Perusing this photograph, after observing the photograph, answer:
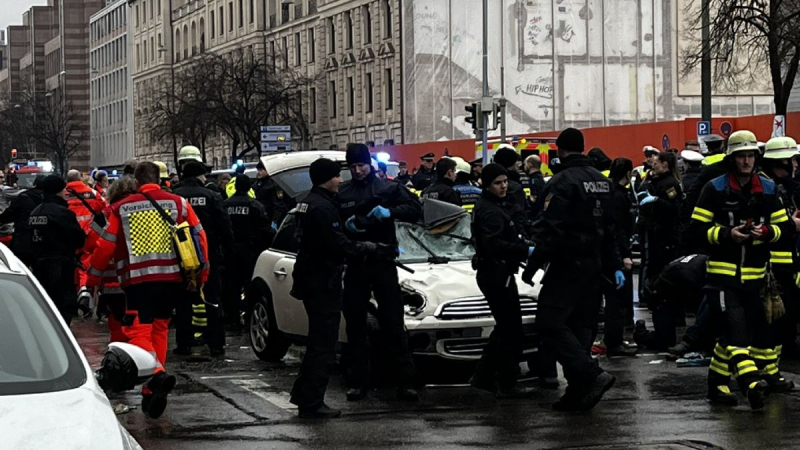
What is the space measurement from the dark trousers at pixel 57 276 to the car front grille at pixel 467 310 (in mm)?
4025

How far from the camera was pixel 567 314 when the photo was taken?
33.3ft

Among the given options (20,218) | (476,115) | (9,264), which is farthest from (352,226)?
(476,115)

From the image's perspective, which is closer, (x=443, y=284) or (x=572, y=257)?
(x=572, y=257)

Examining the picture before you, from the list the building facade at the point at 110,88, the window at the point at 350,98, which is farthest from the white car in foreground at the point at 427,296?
the building facade at the point at 110,88

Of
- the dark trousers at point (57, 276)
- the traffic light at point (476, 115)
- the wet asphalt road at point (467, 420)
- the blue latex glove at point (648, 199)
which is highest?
the traffic light at point (476, 115)

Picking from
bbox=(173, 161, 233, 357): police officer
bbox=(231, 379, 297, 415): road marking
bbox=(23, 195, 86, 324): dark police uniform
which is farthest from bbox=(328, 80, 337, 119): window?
bbox=(231, 379, 297, 415): road marking

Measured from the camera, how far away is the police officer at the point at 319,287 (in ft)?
33.1

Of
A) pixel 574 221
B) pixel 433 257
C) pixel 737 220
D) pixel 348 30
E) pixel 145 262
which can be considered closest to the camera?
pixel 574 221

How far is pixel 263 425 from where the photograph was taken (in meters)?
9.82

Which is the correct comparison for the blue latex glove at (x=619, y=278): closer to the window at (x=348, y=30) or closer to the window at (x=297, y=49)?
the window at (x=348, y=30)

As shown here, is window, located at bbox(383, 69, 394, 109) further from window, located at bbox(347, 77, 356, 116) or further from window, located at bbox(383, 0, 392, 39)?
window, located at bbox(347, 77, 356, 116)

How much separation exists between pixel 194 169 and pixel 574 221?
4.56 meters

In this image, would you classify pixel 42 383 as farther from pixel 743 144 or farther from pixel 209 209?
pixel 209 209

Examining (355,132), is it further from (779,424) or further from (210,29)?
Answer: (779,424)
